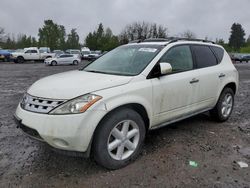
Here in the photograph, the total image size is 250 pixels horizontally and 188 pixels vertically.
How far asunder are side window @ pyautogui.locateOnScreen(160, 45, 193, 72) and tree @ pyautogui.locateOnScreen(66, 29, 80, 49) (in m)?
63.1

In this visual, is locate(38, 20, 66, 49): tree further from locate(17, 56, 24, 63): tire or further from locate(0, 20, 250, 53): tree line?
locate(17, 56, 24, 63): tire

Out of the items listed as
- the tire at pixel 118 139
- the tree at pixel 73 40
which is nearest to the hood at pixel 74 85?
the tire at pixel 118 139

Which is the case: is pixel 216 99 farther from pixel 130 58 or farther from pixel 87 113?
pixel 87 113

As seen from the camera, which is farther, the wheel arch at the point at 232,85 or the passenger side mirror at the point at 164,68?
the wheel arch at the point at 232,85

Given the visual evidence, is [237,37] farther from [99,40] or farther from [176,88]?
[176,88]

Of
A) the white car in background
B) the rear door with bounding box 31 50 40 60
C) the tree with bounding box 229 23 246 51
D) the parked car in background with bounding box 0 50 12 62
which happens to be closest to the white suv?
the white car in background

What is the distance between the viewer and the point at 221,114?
497 cm

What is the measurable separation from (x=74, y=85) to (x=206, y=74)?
2525 mm

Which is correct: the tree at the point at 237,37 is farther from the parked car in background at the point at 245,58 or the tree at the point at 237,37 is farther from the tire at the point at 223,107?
the tire at the point at 223,107

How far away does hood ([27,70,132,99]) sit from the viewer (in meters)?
2.79

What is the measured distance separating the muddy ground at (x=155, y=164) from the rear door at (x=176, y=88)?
1.73 ft

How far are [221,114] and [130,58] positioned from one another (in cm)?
245

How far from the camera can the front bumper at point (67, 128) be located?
265cm

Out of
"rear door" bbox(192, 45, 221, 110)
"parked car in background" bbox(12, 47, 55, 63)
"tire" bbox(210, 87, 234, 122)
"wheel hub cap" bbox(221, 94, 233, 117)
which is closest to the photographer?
"rear door" bbox(192, 45, 221, 110)
